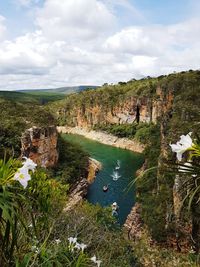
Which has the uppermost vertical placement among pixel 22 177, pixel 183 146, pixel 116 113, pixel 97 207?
pixel 183 146

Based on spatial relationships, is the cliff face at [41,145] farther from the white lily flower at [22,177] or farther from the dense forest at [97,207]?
the white lily flower at [22,177]

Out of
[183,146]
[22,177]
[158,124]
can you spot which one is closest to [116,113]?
[158,124]

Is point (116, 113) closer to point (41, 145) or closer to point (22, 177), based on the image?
point (41, 145)

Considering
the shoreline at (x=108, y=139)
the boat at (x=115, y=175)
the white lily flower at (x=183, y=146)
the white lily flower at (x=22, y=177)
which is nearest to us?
the white lily flower at (x=22, y=177)

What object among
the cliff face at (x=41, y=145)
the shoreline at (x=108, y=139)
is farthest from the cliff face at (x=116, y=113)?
the cliff face at (x=41, y=145)

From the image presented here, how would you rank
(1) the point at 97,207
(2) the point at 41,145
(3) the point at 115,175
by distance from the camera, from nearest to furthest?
(1) the point at 97,207
(2) the point at 41,145
(3) the point at 115,175
